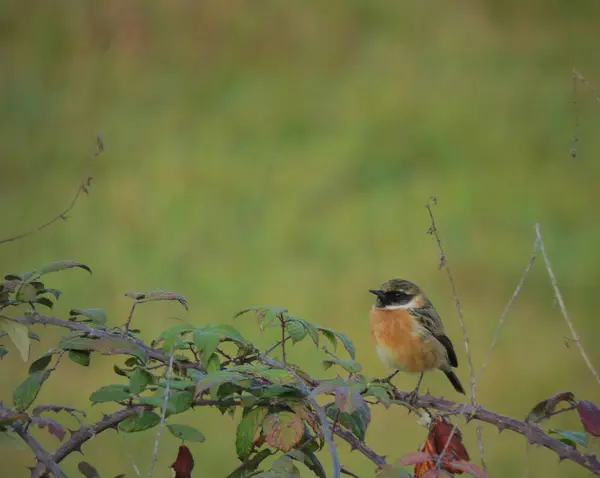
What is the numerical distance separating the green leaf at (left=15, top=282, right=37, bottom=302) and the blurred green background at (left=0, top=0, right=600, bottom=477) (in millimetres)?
2645

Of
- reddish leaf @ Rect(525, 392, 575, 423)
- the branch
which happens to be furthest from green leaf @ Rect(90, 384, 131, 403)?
reddish leaf @ Rect(525, 392, 575, 423)

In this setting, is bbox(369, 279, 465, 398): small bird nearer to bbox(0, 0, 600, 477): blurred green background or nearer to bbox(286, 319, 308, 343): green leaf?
bbox(286, 319, 308, 343): green leaf

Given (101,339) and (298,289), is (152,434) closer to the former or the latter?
(298,289)

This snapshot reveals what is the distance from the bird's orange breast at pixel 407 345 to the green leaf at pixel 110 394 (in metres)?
1.00

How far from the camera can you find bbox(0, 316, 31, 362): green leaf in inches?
41.6

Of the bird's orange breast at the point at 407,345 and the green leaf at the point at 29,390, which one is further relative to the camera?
the bird's orange breast at the point at 407,345

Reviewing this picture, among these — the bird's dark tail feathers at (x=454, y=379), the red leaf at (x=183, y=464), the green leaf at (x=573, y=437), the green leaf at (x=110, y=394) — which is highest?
the bird's dark tail feathers at (x=454, y=379)

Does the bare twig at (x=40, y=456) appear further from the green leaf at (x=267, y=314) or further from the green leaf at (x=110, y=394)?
the green leaf at (x=267, y=314)

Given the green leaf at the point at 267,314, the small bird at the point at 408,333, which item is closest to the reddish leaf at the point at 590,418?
the green leaf at the point at 267,314

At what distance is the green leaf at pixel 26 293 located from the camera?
112 centimetres

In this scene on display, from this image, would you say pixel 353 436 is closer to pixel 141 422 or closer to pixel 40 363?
pixel 141 422

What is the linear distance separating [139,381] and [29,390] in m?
0.15

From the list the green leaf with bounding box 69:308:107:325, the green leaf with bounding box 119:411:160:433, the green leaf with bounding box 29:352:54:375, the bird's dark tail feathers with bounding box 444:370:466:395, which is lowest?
the green leaf with bounding box 119:411:160:433

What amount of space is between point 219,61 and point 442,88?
1.14 metres
